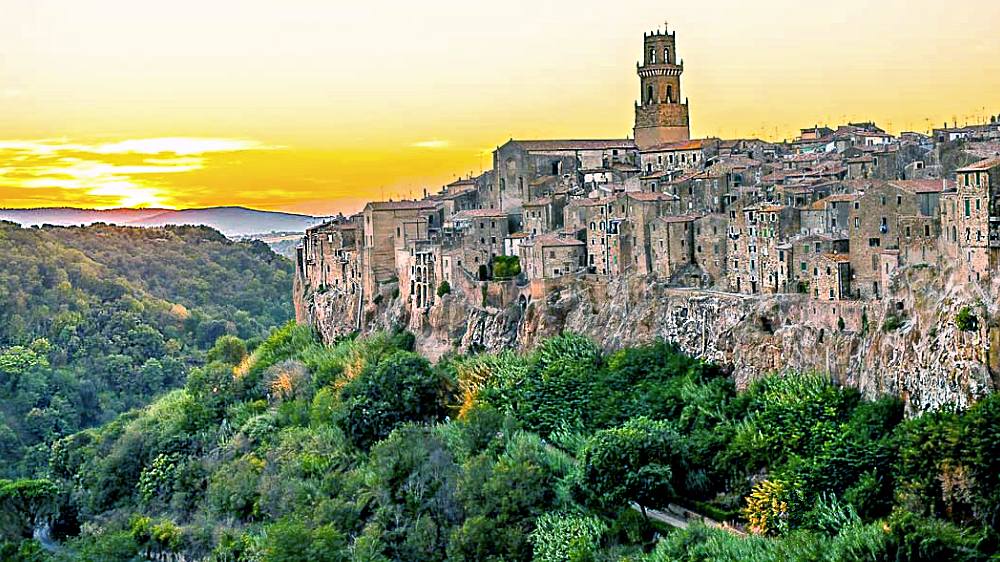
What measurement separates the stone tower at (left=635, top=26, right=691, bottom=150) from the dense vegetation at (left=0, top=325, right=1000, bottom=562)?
1952 cm

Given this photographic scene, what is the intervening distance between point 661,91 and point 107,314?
51950 millimetres

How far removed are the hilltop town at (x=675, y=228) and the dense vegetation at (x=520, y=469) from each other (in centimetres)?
261

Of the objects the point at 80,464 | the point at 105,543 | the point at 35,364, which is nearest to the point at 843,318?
the point at 105,543

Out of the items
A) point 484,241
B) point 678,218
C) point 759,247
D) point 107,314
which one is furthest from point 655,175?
point 107,314

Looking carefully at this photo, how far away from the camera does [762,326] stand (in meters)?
46.0

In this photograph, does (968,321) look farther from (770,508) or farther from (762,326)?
(762,326)

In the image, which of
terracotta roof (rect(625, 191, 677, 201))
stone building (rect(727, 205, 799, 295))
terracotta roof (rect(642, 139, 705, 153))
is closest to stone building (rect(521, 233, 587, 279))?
terracotta roof (rect(625, 191, 677, 201))

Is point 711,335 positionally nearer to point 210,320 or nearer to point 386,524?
point 386,524

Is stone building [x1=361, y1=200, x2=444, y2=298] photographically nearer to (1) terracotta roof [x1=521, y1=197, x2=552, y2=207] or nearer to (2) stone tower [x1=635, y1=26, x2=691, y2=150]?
(1) terracotta roof [x1=521, y1=197, x2=552, y2=207]

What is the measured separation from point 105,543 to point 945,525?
32966 millimetres

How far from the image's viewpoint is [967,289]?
3794 cm

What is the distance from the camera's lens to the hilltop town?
41.8 metres

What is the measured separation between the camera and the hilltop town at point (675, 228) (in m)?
41.8

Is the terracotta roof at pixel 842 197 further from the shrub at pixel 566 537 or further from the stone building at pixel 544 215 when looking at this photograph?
the stone building at pixel 544 215
